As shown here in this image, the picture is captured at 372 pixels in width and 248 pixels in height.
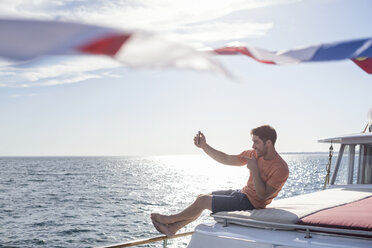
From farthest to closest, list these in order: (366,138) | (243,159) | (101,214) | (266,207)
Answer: (101,214) < (366,138) < (243,159) < (266,207)

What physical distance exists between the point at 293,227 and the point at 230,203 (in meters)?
0.97

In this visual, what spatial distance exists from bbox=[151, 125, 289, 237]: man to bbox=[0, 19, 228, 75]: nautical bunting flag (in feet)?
10.8

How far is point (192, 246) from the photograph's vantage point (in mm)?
4895

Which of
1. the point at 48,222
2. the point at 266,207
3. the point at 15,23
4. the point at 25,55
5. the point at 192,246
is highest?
the point at 15,23

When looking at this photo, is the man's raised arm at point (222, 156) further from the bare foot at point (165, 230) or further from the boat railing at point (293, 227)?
the bare foot at point (165, 230)

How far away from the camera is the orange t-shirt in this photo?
516 centimetres

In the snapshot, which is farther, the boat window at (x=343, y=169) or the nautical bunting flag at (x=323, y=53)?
the boat window at (x=343, y=169)

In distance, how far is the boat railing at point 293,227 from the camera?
422 cm

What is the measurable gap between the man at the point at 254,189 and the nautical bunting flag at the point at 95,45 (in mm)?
3292

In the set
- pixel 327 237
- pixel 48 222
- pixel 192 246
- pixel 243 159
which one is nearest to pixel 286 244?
pixel 327 237

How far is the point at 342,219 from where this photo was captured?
14.8 ft

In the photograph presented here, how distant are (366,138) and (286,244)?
4935 millimetres

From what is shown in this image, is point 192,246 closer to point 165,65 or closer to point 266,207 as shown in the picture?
point 266,207

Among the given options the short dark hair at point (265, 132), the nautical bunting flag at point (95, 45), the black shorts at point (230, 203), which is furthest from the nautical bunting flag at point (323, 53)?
the black shorts at point (230, 203)
